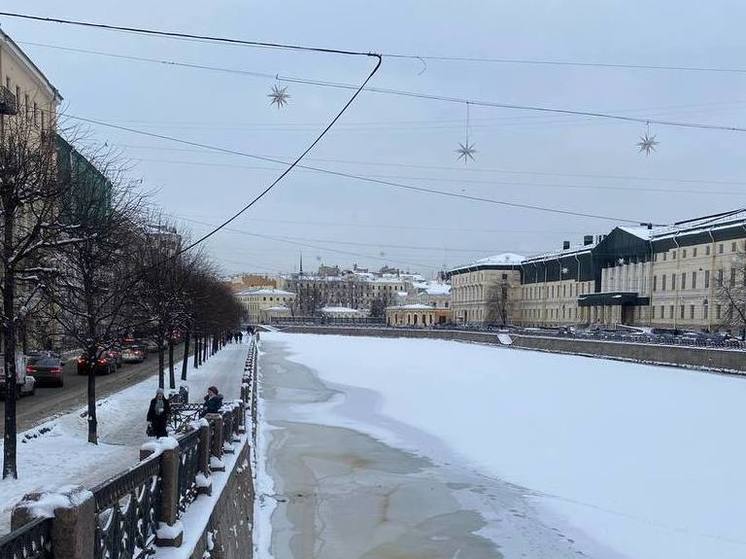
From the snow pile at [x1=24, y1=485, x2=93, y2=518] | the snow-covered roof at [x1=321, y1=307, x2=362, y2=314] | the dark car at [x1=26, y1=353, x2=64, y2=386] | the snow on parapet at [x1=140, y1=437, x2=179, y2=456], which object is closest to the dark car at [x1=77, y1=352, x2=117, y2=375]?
the dark car at [x1=26, y1=353, x2=64, y2=386]

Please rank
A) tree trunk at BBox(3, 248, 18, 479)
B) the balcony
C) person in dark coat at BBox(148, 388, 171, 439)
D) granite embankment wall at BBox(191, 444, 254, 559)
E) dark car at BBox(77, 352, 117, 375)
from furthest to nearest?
dark car at BBox(77, 352, 117, 375)
the balcony
person in dark coat at BBox(148, 388, 171, 439)
tree trunk at BBox(3, 248, 18, 479)
granite embankment wall at BBox(191, 444, 254, 559)

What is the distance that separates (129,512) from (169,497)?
0.99m

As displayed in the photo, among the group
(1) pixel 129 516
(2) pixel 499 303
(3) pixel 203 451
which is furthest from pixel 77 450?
(2) pixel 499 303

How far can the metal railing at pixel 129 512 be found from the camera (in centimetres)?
415

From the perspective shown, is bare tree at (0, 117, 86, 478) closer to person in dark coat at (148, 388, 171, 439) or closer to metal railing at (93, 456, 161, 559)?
person in dark coat at (148, 388, 171, 439)

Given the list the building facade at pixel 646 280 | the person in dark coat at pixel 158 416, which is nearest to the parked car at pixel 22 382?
the person in dark coat at pixel 158 416

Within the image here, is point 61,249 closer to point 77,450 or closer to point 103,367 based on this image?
point 77,450

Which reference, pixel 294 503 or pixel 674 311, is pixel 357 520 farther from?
pixel 674 311

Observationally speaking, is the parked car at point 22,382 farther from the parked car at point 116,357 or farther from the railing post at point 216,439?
the railing post at point 216,439

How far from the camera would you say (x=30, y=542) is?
10.6 feet

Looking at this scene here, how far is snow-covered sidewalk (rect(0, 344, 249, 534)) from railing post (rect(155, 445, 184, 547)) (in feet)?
7.99

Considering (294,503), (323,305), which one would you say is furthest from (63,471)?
(323,305)

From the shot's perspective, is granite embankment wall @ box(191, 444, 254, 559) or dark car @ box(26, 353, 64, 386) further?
dark car @ box(26, 353, 64, 386)

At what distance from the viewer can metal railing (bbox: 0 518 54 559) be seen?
2.98m
